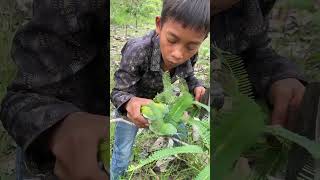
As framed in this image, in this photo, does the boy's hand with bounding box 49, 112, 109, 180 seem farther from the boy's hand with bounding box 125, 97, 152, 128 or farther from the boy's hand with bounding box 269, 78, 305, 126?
the boy's hand with bounding box 125, 97, 152, 128

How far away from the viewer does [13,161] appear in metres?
0.44

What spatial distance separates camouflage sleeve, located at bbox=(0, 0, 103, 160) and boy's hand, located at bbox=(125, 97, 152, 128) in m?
1.25

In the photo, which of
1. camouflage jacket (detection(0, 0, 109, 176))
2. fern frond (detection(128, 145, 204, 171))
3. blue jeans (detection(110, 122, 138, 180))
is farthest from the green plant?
blue jeans (detection(110, 122, 138, 180))

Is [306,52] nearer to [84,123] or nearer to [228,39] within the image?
[228,39]

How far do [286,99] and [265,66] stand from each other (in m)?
0.03

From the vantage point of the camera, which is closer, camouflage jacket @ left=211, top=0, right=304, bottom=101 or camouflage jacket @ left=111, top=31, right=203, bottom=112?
camouflage jacket @ left=211, top=0, right=304, bottom=101

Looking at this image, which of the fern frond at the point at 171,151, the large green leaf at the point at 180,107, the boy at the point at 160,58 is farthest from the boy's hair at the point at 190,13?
the fern frond at the point at 171,151

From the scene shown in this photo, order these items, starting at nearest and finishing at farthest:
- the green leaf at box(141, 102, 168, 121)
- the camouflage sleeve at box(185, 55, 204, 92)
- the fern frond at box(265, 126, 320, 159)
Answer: the fern frond at box(265, 126, 320, 159)
the green leaf at box(141, 102, 168, 121)
the camouflage sleeve at box(185, 55, 204, 92)

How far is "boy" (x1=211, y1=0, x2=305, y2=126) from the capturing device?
0.38 meters

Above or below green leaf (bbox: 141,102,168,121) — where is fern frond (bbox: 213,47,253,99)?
above

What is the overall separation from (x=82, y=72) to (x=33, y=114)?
2.2 inches

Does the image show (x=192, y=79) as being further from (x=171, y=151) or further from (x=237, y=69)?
(x=237, y=69)

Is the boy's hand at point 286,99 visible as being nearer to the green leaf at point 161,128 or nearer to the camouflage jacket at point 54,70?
the camouflage jacket at point 54,70

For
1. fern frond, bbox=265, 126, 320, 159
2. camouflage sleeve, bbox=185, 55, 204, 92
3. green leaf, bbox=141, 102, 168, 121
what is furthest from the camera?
camouflage sleeve, bbox=185, 55, 204, 92
